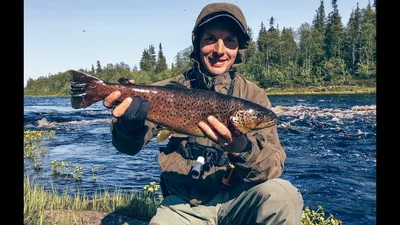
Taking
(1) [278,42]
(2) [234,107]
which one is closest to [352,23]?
(1) [278,42]

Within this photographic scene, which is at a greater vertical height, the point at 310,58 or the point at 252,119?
the point at 310,58

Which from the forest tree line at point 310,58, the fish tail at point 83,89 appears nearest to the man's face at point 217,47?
the fish tail at point 83,89

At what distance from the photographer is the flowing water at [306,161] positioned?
7.87m

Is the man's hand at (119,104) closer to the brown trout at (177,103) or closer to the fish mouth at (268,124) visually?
the brown trout at (177,103)

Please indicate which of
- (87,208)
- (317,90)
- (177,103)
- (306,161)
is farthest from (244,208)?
(317,90)

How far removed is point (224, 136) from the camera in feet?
10.3

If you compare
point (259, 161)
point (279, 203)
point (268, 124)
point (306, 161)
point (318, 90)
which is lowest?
point (306, 161)

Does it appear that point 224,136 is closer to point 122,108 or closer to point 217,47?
point 122,108

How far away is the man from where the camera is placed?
3201mm

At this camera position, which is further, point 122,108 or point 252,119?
point 252,119

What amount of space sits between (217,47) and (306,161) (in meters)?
7.77

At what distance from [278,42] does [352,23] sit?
10719 millimetres

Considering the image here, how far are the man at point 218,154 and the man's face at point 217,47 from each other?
11 millimetres
